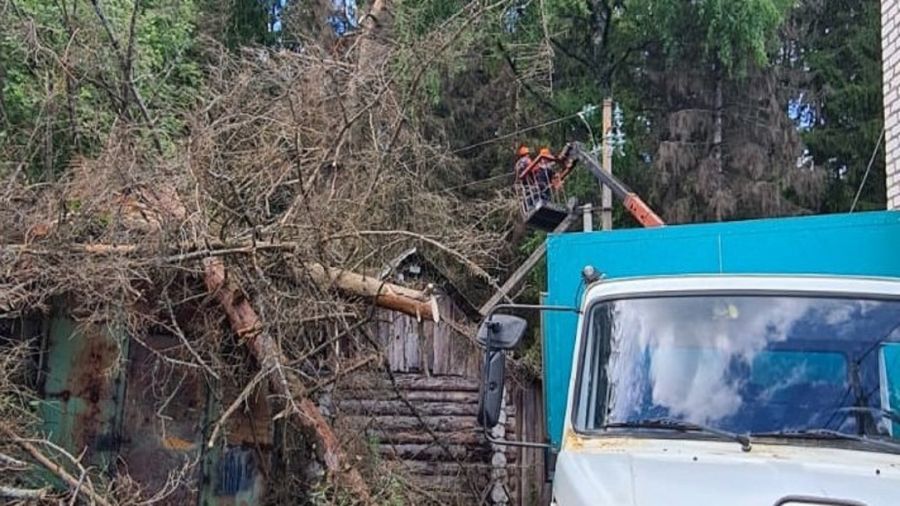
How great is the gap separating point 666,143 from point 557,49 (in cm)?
402

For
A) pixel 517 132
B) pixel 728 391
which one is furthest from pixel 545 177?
pixel 728 391

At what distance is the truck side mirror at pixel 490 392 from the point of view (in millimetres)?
4043

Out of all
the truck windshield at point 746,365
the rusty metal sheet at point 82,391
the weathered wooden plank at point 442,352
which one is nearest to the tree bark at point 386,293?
the rusty metal sheet at point 82,391

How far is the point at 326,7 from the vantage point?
13688 mm

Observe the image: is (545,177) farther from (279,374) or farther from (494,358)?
(494,358)

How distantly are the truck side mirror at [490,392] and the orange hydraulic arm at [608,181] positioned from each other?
6.69 meters

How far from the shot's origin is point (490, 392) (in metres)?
4.05

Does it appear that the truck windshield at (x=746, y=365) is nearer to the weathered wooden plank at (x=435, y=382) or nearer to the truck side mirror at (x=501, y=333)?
the truck side mirror at (x=501, y=333)

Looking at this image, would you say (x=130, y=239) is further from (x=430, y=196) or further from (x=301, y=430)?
(x=430, y=196)

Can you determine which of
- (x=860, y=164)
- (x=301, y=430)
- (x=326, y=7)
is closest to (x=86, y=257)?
(x=301, y=430)

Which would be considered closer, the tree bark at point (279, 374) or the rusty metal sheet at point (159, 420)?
the tree bark at point (279, 374)

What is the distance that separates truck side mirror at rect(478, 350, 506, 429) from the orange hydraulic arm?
6695 millimetres

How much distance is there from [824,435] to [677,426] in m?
0.57

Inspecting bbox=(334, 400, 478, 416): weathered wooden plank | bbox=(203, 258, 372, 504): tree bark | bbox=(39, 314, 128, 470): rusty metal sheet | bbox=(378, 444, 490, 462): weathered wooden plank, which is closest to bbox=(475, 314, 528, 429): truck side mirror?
bbox=(203, 258, 372, 504): tree bark
